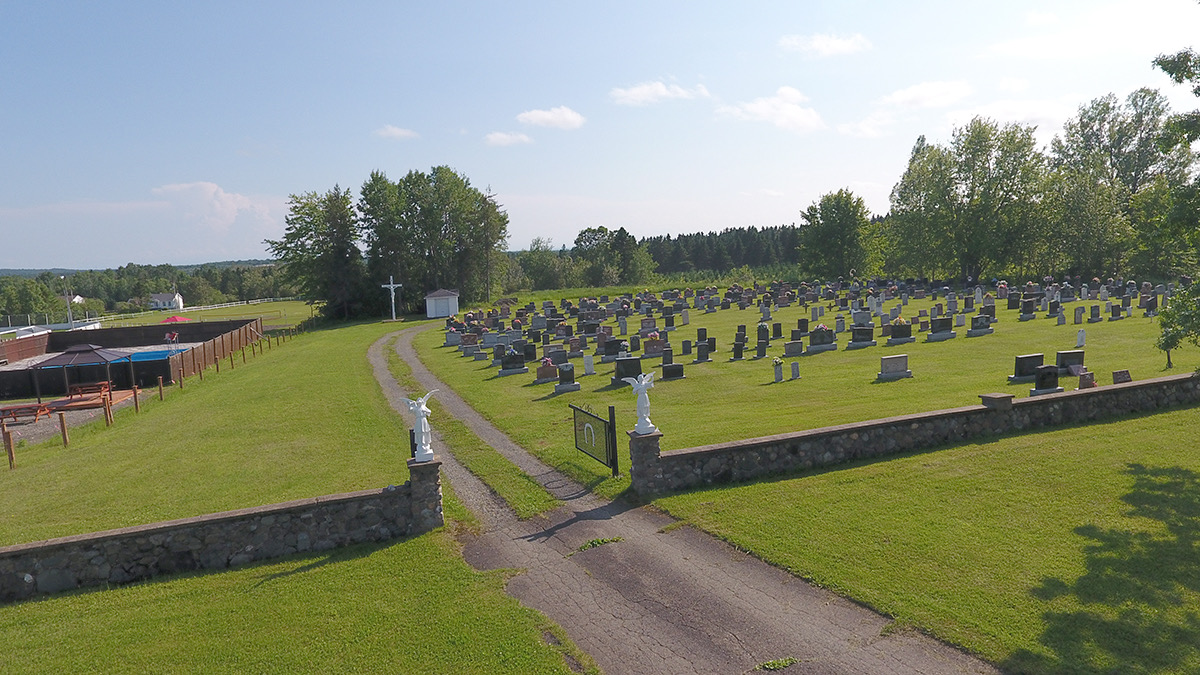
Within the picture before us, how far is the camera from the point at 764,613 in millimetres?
8062

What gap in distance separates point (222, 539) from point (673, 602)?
6.95m

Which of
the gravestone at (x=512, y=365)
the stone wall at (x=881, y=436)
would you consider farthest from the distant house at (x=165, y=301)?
the stone wall at (x=881, y=436)

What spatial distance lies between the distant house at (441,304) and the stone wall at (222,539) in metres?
53.2

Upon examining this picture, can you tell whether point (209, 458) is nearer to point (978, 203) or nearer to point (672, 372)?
→ point (672, 372)

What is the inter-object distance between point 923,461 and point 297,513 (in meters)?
11.0

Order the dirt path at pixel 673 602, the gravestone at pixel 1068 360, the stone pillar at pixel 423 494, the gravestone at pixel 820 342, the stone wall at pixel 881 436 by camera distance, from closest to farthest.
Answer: the dirt path at pixel 673 602
the stone pillar at pixel 423 494
the stone wall at pixel 881 436
the gravestone at pixel 1068 360
the gravestone at pixel 820 342

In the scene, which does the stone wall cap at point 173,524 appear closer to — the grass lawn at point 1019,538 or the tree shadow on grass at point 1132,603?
the grass lawn at point 1019,538

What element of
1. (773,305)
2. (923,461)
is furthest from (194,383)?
(773,305)

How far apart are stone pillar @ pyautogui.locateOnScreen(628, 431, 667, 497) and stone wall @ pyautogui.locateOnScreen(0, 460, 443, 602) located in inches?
135

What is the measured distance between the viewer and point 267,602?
29.8 ft

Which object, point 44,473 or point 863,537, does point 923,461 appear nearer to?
point 863,537

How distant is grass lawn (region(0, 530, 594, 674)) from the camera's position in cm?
764

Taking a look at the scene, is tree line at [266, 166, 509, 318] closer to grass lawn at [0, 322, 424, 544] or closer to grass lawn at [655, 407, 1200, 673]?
grass lawn at [0, 322, 424, 544]

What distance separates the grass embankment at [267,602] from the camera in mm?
7750
